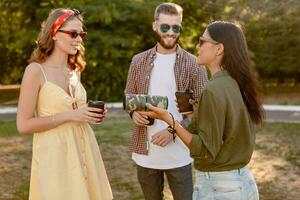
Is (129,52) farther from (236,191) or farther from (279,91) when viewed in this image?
(236,191)

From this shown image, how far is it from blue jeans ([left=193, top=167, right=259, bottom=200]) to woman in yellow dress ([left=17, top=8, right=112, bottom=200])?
732mm

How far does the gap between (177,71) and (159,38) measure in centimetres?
28

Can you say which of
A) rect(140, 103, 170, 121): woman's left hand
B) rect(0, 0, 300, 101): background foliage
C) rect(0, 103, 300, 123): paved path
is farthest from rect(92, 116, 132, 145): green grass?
rect(140, 103, 170, 121): woman's left hand

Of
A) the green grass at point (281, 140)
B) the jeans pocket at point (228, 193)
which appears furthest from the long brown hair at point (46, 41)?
the green grass at point (281, 140)

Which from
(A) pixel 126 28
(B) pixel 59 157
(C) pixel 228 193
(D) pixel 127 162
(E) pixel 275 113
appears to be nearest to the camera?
(C) pixel 228 193

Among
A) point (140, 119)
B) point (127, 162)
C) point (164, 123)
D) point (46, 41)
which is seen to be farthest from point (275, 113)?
point (46, 41)

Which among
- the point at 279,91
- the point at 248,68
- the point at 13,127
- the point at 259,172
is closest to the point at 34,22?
the point at 13,127

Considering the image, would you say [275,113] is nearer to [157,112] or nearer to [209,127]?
[157,112]

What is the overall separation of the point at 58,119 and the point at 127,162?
457cm

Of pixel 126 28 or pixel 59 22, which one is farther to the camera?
pixel 126 28

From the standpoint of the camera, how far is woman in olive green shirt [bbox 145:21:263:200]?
2.61 m

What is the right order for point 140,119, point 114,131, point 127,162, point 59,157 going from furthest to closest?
1. point 114,131
2. point 127,162
3. point 140,119
4. point 59,157

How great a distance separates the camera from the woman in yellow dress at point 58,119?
10.1 ft

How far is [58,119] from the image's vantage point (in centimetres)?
310
